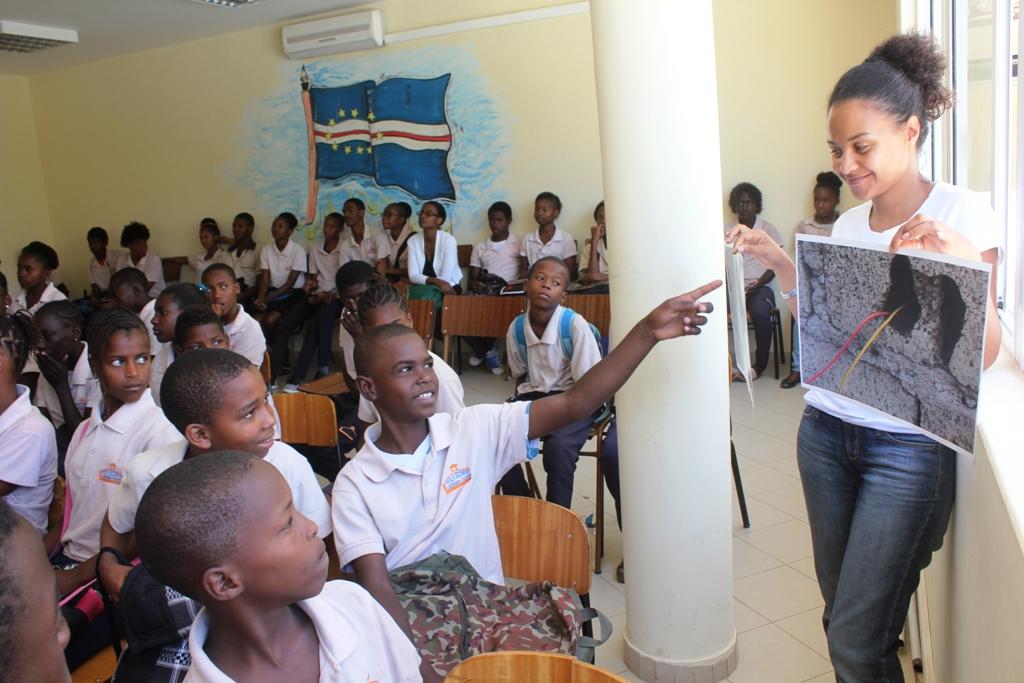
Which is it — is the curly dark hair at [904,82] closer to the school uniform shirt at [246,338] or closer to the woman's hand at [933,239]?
the woman's hand at [933,239]

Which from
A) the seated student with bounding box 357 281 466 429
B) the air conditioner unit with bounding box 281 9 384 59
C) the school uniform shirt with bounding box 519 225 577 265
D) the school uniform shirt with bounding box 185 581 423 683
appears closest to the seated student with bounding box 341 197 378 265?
the air conditioner unit with bounding box 281 9 384 59

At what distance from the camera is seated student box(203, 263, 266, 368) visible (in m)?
3.79

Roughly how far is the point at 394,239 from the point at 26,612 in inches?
242

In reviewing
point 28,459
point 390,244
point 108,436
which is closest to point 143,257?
point 390,244

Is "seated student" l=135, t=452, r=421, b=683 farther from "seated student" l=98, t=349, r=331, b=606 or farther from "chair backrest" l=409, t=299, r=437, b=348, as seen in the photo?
"chair backrest" l=409, t=299, r=437, b=348

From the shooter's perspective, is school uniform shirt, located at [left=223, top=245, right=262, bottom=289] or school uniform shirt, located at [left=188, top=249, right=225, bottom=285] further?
school uniform shirt, located at [left=188, top=249, right=225, bottom=285]

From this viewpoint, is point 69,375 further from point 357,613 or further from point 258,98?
point 258,98

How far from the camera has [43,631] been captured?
3.24 ft

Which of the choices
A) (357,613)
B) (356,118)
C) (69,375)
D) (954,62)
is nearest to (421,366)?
(357,613)

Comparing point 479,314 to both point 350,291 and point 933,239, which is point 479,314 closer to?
point 350,291

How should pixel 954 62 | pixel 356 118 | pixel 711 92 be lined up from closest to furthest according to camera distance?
1. pixel 711 92
2. pixel 954 62
3. pixel 356 118

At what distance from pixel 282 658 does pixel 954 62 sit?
259 centimetres

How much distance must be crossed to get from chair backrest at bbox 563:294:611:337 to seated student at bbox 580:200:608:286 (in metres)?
1.84

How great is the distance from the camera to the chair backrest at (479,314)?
469 cm
